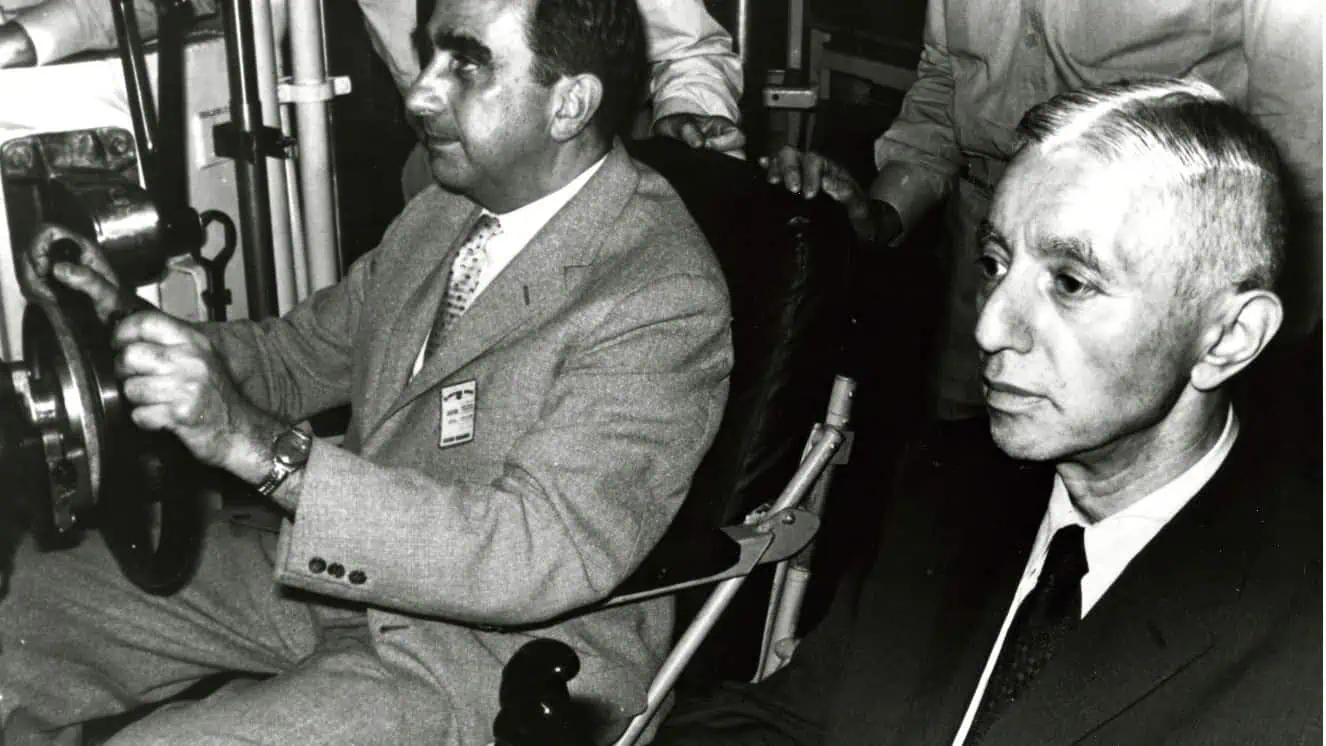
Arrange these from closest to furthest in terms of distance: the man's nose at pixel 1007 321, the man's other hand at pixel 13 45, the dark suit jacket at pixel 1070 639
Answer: the dark suit jacket at pixel 1070 639, the man's nose at pixel 1007 321, the man's other hand at pixel 13 45

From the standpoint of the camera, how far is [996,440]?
4.58 ft

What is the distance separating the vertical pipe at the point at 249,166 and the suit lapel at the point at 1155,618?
2018mm

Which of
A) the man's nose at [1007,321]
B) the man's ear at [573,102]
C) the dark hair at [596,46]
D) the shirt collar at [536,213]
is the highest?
the dark hair at [596,46]

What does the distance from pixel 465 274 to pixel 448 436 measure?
0.35 m

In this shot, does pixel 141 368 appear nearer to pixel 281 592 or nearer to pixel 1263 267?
pixel 281 592

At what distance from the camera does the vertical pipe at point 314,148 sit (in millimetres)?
2865

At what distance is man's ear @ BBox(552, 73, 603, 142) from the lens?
196 centimetres

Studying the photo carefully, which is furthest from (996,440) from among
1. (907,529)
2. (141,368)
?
(141,368)

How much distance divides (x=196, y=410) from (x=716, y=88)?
1.49m

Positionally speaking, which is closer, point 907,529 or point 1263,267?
point 1263,267

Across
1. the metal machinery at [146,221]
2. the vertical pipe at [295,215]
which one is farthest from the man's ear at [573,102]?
the vertical pipe at [295,215]

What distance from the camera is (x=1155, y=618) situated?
4.11 feet

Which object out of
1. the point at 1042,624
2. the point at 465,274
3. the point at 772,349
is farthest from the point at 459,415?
the point at 1042,624

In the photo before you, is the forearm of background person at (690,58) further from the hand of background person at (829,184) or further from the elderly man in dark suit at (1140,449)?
the elderly man in dark suit at (1140,449)
